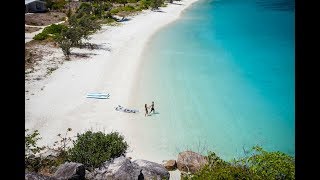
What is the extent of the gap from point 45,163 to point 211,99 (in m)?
16.3

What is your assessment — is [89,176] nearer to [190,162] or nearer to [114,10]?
[190,162]

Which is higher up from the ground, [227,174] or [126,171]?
[227,174]


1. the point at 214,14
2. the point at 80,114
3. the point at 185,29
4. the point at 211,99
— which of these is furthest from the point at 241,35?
the point at 80,114

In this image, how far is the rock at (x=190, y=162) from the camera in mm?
17891

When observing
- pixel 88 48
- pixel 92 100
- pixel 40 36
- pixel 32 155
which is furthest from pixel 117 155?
pixel 40 36

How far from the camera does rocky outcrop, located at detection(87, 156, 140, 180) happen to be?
49.4 feet

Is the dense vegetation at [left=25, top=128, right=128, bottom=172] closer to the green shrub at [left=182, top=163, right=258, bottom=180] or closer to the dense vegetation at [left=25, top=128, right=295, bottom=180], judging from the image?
the dense vegetation at [left=25, top=128, right=295, bottom=180]

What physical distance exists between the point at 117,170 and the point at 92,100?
13.3 m

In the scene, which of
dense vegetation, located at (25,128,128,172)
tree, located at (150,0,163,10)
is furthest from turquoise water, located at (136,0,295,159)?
tree, located at (150,0,163,10)

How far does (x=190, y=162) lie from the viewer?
59.4 ft

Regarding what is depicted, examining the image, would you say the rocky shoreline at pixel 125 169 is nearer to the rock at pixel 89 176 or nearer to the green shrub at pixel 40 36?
the rock at pixel 89 176
